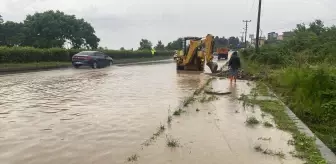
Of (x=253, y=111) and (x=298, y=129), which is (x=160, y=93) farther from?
(x=298, y=129)

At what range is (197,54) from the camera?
2641 centimetres

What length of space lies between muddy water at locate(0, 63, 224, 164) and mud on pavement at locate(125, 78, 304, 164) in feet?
1.18

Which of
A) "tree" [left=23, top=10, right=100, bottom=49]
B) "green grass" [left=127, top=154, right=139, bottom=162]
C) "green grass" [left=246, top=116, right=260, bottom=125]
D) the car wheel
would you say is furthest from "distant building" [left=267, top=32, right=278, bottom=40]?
"green grass" [left=127, top=154, right=139, bottom=162]

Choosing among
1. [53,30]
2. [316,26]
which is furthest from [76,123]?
[53,30]

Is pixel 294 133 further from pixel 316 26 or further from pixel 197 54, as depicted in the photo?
pixel 316 26

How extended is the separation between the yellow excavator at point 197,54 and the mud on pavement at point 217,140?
1614 cm

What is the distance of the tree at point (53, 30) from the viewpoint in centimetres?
5487

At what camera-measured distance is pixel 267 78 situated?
18.9 metres

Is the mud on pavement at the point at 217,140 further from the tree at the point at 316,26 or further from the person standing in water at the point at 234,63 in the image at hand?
the tree at the point at 316,26

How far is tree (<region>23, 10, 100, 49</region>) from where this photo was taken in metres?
54.9

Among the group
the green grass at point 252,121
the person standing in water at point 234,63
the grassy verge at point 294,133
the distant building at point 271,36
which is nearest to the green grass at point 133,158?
the grassy verge at point 294,133

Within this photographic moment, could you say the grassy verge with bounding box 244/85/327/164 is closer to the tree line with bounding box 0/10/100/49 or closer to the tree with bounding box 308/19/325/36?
the tree with bounding box 308/19/325/36

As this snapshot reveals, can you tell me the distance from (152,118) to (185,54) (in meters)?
18.8

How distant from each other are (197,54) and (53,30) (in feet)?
115
